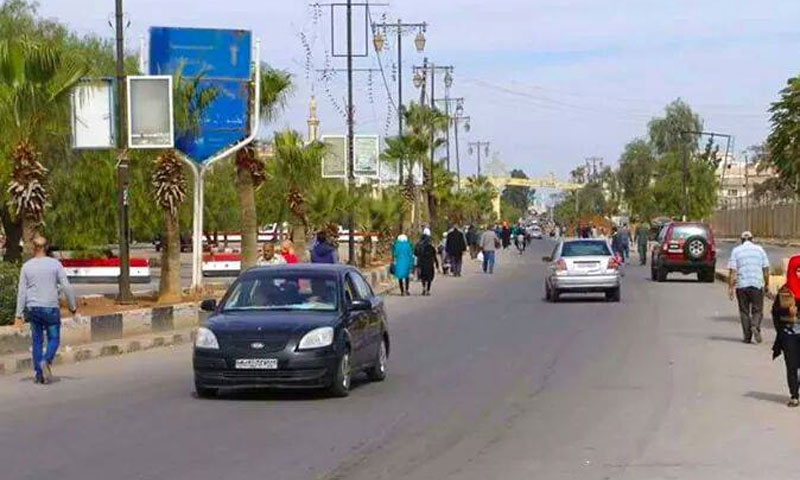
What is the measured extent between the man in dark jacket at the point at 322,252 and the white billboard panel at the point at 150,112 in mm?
3791

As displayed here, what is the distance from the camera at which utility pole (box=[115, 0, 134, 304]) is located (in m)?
28.2

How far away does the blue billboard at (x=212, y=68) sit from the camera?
104ft

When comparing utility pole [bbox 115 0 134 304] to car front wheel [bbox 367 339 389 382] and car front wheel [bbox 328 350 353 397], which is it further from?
car front wheel [bbox 328 350 353 397]

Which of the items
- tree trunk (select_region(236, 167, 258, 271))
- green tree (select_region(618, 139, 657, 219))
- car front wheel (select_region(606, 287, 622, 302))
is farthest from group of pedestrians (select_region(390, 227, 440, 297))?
green tree (select_region(618, 139, 657, 219))

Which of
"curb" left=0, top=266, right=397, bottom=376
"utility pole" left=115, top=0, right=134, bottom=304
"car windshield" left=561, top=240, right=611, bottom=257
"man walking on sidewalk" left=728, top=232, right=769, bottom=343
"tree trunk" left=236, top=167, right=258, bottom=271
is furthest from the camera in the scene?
"tree trunk" left=236, top=167, right=258, bottom=271

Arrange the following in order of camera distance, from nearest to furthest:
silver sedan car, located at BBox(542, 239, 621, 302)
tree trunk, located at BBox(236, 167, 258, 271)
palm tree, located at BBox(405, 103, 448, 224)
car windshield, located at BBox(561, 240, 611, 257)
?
silver sedan car, located at BBox(542, 239, 621, 302) → car windshield, located at BBox(561, 240, 611, 257) → tree trunk, located at BBox(236, 167, 258, 271) → palm tree, located at BBox(405, 103, 448, 224)

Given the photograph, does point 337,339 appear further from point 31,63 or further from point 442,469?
point 31,63

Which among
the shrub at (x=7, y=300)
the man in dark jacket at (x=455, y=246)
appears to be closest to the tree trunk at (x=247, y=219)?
the man in dark jacket at (x=455, y=246)

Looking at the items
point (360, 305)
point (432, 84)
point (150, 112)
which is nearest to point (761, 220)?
point (432, 84)

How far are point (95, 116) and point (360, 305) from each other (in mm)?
14953

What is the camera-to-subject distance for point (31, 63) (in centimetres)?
2491

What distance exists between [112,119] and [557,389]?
16.0 meters

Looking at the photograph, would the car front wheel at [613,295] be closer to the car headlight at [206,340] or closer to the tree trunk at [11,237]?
the tree trunk at [11,237]

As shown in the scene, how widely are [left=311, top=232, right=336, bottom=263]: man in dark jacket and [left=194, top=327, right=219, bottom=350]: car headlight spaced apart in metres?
14.8
